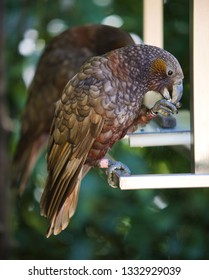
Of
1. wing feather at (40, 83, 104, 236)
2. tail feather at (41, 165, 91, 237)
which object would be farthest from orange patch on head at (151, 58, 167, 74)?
tail feather at (41, 165, 91, 237)

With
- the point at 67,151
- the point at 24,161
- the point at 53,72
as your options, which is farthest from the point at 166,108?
the point at 24,161

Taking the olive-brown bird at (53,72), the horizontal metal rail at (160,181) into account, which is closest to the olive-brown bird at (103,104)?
the horizontal metal rail at (160,181)

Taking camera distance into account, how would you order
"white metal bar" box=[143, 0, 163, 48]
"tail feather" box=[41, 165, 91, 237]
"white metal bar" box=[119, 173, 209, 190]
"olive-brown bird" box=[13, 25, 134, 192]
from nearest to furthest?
1. "white metal bar" box=[119, 173, 209, 190]
2. "tail feather" box=[41, 165, 91, 237]
3. "white metal bar" box=[143, 0, 163, 48]
4. "olive-brown bird" box=[13, 25, 134, 192]

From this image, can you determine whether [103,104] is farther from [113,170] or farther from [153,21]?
[153,21]

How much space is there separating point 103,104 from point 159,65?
0.12 metres

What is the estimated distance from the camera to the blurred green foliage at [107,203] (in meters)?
1.95

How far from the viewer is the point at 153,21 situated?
163 cm

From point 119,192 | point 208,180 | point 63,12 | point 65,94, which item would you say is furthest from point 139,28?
point 208,180

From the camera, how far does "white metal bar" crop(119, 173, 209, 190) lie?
48.1 inches

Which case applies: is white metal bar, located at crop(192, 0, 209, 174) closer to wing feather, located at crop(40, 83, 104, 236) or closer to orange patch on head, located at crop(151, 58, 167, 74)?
orange patch on head, located at crop(151, 58, 167, 74)

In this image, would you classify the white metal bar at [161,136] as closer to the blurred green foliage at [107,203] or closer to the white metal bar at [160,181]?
the white metal bar at [160,181]

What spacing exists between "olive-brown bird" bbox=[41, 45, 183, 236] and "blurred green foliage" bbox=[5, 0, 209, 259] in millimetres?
586

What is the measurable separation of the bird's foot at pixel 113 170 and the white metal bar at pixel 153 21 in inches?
14.8
